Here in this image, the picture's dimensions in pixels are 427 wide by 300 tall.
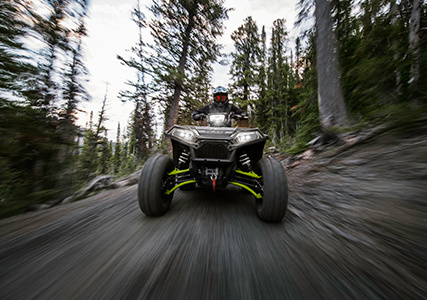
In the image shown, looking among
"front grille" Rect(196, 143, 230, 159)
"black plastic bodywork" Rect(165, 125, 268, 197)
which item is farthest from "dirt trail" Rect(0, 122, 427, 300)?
"front grille" Rect(196, 143, 230, 159)

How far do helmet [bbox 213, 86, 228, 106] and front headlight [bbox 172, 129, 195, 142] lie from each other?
6.37 feet

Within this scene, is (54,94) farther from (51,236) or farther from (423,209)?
(423,209)

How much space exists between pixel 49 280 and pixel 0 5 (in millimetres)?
4575

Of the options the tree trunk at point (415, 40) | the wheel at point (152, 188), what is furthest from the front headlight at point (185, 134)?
the tree trunk at point (415, 40)

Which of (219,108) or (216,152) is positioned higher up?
(219,108)

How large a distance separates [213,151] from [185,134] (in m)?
0.53

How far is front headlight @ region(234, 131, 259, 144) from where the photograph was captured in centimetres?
234

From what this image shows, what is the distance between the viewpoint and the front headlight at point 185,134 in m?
2.38

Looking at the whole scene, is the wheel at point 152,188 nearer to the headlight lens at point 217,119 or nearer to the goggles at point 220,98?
the headlight lens at point 217,119

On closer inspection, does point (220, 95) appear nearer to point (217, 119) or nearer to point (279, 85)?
point (217, 119)

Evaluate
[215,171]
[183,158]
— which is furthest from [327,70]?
[183,158]

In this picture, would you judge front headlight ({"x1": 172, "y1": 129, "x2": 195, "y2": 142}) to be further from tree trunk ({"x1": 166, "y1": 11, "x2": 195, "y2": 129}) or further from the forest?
tree trunk ({"x1": 166, "y1": 11, "x2": 195, "y2": 129})

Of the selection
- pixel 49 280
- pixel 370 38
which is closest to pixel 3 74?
pixel 49 280

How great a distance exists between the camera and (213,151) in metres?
2.30
